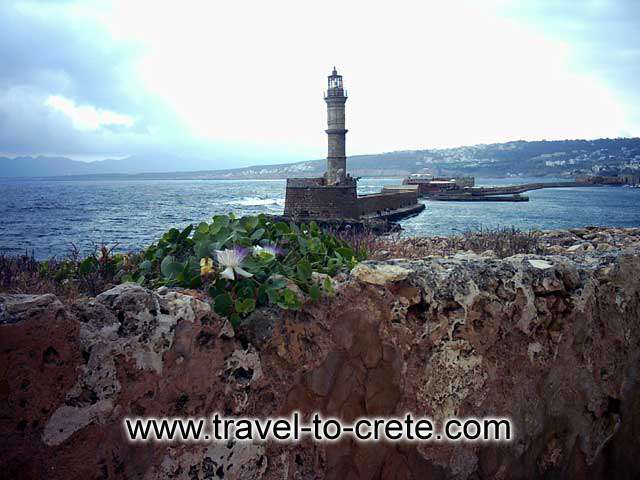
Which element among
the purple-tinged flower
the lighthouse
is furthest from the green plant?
the lighthouse

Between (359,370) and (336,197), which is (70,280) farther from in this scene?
(336,197)

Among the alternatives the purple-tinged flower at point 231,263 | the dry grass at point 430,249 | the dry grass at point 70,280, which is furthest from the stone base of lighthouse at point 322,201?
the purple-tinged flower at point 231,263

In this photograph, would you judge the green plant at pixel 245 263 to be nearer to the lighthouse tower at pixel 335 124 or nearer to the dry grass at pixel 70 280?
the dry grass at pixel 70 280

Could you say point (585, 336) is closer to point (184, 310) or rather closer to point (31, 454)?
point (184, 310)

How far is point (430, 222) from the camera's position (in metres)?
43.2

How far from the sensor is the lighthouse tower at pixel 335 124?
47719mm

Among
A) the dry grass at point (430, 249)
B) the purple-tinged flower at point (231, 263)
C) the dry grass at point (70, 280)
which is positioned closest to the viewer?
the purple-tinged flower at point (231, 263)

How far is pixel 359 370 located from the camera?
2473mm

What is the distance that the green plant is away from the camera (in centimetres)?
219

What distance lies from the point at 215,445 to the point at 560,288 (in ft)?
6.16

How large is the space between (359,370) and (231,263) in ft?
2.54

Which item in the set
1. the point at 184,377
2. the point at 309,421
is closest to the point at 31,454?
the point at 184,377

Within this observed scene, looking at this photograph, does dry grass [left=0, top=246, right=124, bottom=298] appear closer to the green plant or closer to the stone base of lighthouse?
the green plant

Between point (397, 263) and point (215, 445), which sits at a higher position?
point (397, 263)
